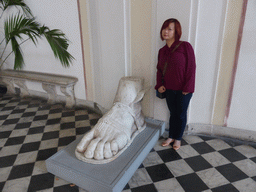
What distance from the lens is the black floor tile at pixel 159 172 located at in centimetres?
218

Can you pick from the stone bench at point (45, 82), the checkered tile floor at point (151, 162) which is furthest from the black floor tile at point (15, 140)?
the stone bench at point (45, 82)

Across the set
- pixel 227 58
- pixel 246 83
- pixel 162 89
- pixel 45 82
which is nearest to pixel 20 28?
pixel 45 82

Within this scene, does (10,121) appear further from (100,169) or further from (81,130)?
(100,169)

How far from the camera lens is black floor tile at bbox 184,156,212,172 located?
2311mm

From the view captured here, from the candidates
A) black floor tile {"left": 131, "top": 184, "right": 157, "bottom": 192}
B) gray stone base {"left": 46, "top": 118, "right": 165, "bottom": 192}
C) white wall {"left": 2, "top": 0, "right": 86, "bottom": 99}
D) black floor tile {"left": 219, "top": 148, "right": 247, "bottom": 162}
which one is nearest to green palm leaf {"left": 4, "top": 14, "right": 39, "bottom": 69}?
white wall {"left": 2, "top": 0, "right": 86, "bottom": 99}

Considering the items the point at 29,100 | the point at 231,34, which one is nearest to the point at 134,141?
the point at 231,34

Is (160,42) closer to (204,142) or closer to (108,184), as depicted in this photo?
(204,142)

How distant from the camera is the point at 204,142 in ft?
9.15

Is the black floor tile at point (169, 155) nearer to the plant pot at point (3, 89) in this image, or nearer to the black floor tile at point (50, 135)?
the black floor tile at point (50, 135)

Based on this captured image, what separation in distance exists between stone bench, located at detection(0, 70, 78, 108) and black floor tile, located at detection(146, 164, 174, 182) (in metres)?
2.27

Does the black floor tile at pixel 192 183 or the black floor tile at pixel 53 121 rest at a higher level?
the black floor tile at pixel 53 121

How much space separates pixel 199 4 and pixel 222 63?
799mm

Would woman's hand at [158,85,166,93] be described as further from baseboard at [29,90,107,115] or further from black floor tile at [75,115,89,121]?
black floor tile at [75,115,89,121]

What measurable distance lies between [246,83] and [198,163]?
120 cm
